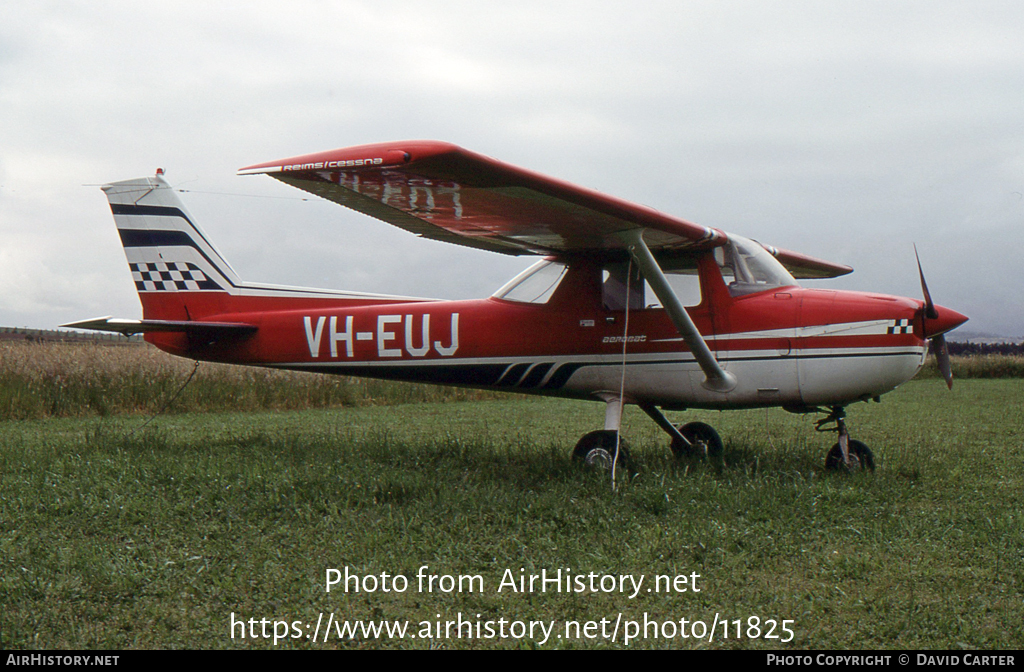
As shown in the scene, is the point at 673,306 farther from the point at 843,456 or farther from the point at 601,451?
the point at 843,456

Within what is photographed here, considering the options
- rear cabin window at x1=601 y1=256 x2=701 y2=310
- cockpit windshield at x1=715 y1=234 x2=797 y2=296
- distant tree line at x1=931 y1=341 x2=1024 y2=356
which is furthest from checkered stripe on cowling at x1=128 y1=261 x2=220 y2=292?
distant tree line at x1=931 y1=341 x2=1024 y2=356

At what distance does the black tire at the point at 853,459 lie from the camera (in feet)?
20.6

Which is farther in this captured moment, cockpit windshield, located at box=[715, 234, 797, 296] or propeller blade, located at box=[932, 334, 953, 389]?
cockpit windshield, located at box=[715, 234, 797, 296]

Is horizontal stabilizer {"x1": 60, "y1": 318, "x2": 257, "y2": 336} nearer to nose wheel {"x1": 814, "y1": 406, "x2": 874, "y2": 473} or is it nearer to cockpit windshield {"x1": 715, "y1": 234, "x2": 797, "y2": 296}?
cockpit windshield {"x1": 715, "y1": 234, "x2": 797, "y2": 296}

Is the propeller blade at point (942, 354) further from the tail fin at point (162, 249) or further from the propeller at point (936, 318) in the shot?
the tail fin at point (162, 249)

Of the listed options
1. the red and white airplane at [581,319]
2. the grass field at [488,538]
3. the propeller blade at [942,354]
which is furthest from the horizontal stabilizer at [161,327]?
the propeller blade at [942,354]

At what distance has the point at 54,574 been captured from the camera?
371cm

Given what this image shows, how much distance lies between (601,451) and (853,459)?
7.15 ft

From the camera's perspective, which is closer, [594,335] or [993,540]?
[993,540]

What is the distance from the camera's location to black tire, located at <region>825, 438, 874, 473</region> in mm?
6277

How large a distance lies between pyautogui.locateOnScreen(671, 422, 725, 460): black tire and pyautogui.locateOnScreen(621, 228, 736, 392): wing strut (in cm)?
117

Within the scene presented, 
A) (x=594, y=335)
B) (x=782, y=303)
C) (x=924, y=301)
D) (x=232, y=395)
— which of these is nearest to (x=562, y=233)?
(x=594, y=335)

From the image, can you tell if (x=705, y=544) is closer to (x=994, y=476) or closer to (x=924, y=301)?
(x=924, y=301)

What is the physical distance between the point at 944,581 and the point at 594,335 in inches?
138
